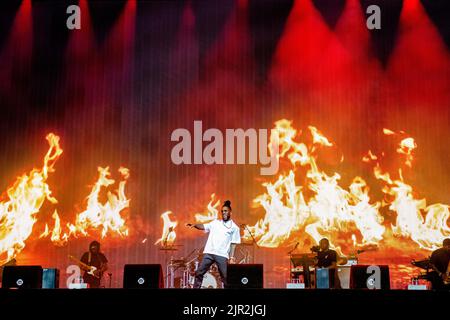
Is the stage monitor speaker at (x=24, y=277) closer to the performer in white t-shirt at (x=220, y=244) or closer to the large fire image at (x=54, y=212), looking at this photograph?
the performer in white t-shirt at (x=220, y=244)

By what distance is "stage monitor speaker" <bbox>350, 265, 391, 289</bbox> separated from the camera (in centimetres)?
870

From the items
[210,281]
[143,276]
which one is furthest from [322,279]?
[210,281]

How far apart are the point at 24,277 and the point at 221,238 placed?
127 inches

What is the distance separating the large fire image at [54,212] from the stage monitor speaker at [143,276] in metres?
5.07

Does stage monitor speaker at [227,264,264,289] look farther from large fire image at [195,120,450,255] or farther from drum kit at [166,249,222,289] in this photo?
large fire image at [195,120,450,255]

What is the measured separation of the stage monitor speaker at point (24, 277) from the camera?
28.6ft

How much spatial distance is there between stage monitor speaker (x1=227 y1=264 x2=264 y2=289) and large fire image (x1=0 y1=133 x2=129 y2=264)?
18.9ft

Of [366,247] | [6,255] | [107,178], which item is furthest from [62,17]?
[366,247]

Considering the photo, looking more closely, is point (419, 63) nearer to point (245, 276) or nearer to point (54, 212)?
point (245, 276)

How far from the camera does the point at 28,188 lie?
14.4 meters

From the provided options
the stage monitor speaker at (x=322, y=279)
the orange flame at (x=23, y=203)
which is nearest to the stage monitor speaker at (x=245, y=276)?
the stage monitor speaker at (x=322, y=279)

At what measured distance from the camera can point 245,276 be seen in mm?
8805

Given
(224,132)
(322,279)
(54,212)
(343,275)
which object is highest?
(224,132)
